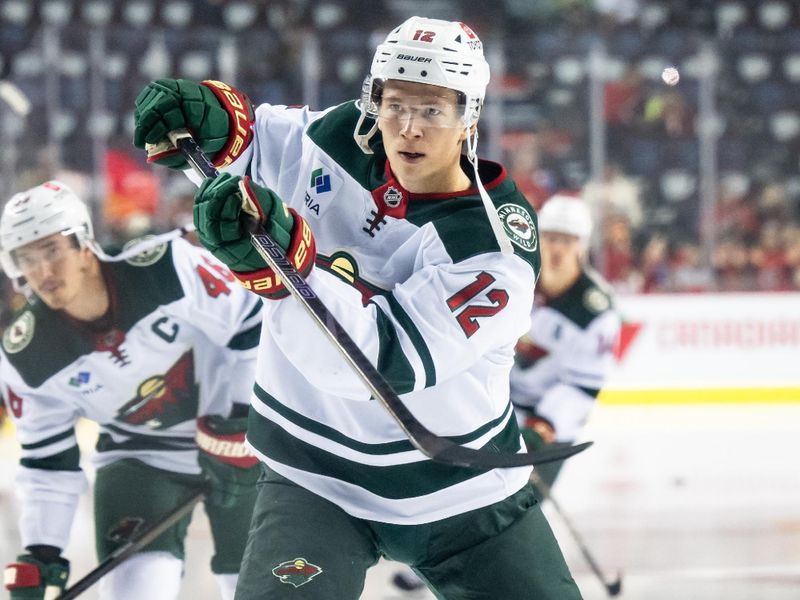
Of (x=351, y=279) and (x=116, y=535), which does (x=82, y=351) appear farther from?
(x=351, y=279)

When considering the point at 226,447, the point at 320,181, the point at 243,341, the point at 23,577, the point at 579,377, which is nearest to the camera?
the point at 320,181

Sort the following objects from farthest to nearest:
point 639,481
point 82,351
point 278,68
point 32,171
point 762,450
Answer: point 278,68 < point 32,171 < point 762,450 < point 639,481 < point 82,351

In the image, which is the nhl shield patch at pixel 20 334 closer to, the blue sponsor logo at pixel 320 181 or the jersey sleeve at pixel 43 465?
the jersey sleeve at pixel 43 465

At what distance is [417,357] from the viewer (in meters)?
1.53

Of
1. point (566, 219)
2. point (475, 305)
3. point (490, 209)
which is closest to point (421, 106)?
point (490, 209)

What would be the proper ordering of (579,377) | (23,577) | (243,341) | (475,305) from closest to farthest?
(475,305)
(23,577)
(243,341)
(579,377)

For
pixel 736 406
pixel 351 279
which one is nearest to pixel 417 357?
pixel 351 279

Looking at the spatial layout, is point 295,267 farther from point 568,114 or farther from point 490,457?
point 568,114

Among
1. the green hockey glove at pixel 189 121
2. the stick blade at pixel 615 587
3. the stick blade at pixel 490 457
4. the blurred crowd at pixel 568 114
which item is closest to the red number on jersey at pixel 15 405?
the green hockey glove at pixel 189 121

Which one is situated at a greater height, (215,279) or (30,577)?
(215,279)

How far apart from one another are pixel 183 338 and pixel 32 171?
3.40m

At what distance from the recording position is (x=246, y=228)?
145 cm

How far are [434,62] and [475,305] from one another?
0.37 m

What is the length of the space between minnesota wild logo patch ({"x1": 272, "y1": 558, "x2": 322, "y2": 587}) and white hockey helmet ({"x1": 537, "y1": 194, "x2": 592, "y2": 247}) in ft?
6.96
